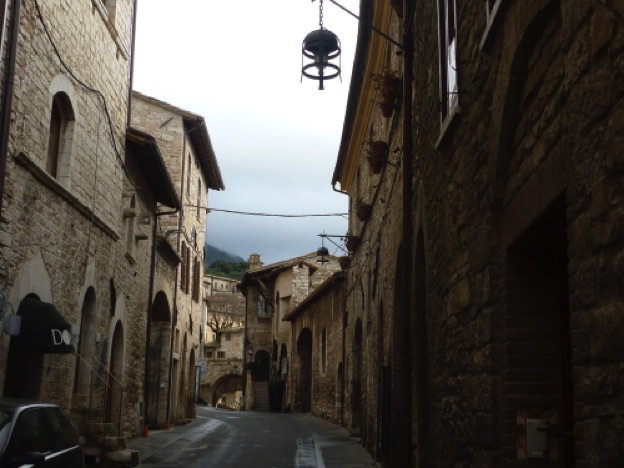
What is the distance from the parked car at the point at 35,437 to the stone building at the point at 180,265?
1352cm

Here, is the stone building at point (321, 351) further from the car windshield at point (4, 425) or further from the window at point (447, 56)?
the car windshield at point (4, 425)

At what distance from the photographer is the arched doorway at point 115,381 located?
52.6 ft

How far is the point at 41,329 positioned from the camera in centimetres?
1007

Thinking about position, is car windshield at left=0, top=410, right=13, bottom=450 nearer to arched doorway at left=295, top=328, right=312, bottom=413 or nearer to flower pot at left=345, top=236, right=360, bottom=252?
flower pot at left=345, top=236, right=360, bottom=252

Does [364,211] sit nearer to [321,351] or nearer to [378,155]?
[378,155]

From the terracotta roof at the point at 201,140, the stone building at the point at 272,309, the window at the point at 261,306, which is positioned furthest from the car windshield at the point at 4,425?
the window at the point at 261,306

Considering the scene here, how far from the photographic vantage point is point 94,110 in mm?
13500

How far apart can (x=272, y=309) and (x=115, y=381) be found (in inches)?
1143

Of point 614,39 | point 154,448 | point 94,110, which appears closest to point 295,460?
point 154,448

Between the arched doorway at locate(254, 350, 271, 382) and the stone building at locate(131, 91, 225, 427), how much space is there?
13815mm

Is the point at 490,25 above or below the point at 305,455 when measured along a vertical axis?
above

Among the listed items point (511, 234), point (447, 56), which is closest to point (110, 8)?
point (447, 56)

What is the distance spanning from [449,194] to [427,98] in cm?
183

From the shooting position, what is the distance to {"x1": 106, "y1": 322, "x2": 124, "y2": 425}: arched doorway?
16.0 m
